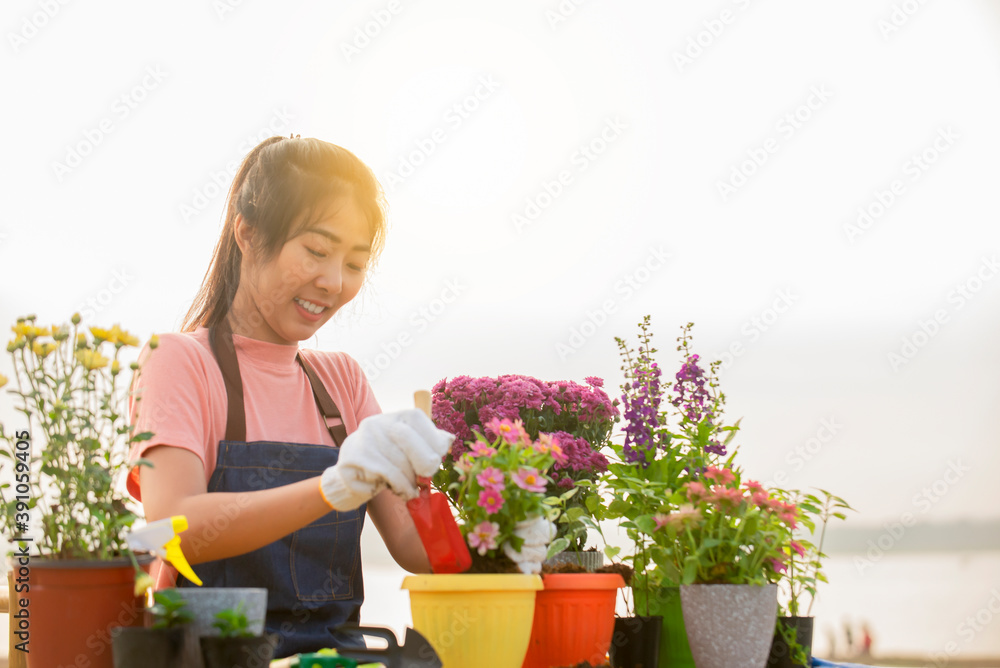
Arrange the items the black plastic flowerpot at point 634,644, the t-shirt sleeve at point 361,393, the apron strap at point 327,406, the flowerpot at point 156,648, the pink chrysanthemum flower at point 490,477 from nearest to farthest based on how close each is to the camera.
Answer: the flowerpot at point 156,648, the pink chrysanthemum flower at point 490,477, the black plastic flowerpot at point 634,644, the apron strap at point 327,406, the t-shirt sleeve at point 361,393

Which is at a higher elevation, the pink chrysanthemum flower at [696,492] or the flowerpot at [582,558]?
the pink chrysanthemum flower at [696,492]

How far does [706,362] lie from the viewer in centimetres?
155

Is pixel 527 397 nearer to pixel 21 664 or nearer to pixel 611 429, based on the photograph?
pixel 611 429

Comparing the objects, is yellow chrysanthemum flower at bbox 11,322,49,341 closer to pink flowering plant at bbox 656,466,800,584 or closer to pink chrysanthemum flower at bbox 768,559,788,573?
pink flowering plant at bbox 656,466,800,584

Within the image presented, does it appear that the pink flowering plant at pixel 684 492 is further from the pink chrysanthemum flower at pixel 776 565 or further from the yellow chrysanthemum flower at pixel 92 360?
the yellow chrysanthemum flower at pixel 92 360

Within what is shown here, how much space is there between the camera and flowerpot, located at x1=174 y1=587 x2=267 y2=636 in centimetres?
78

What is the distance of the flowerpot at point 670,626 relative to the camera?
4.21 ft

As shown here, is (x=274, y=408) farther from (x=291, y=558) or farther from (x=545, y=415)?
(x=545, y=415)

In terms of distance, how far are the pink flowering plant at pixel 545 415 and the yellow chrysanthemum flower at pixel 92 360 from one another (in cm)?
78

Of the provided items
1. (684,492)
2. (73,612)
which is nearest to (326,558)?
(73,612)

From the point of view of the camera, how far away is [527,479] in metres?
1.00

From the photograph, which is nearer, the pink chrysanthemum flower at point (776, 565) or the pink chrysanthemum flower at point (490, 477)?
the pink chrysanthemum flower at point (490, 477)

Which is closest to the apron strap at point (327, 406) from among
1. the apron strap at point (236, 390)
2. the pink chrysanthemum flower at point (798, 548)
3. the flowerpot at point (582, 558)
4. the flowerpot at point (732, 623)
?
the apron strap at point (236, 390)

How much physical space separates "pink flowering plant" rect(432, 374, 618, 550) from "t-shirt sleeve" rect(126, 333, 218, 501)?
50 centimetres
